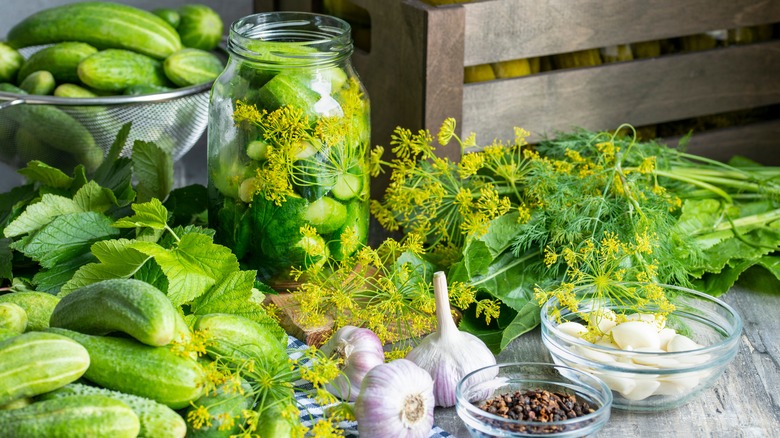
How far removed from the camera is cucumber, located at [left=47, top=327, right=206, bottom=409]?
34.9 inches

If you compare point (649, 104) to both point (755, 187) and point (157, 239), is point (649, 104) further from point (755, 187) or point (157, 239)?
point (157, 239)

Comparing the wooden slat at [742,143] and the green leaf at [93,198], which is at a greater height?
the green leaf at [93,198]

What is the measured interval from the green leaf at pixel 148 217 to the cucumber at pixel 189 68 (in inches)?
19.3

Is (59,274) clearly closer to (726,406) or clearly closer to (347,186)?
(347,186)

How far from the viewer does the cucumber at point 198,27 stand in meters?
1.76

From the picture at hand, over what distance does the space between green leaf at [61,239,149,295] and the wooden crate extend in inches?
22.4

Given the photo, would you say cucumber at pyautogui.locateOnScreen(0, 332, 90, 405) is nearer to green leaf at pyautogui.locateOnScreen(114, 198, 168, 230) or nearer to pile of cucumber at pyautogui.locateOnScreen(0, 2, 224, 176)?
green leaf at pyautogui.locateOnScreen(114, 198, 168, 230)

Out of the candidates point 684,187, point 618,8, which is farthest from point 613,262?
point 618,8

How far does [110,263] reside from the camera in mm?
1121

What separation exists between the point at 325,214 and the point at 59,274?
1.11 feet

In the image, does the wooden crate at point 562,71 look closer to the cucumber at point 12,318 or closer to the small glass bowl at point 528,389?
the small glass bowl at point 528,389

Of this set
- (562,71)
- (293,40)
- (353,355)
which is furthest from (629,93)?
(353,355)

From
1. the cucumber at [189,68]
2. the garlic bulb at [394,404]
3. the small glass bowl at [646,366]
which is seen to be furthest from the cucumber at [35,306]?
the cucumber at [189,68]

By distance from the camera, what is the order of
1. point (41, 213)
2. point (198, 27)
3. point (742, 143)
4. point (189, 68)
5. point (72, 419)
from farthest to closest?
point (742, 143), point (198, 27), point (189, 68), point (41, 213), point (72, 419)
